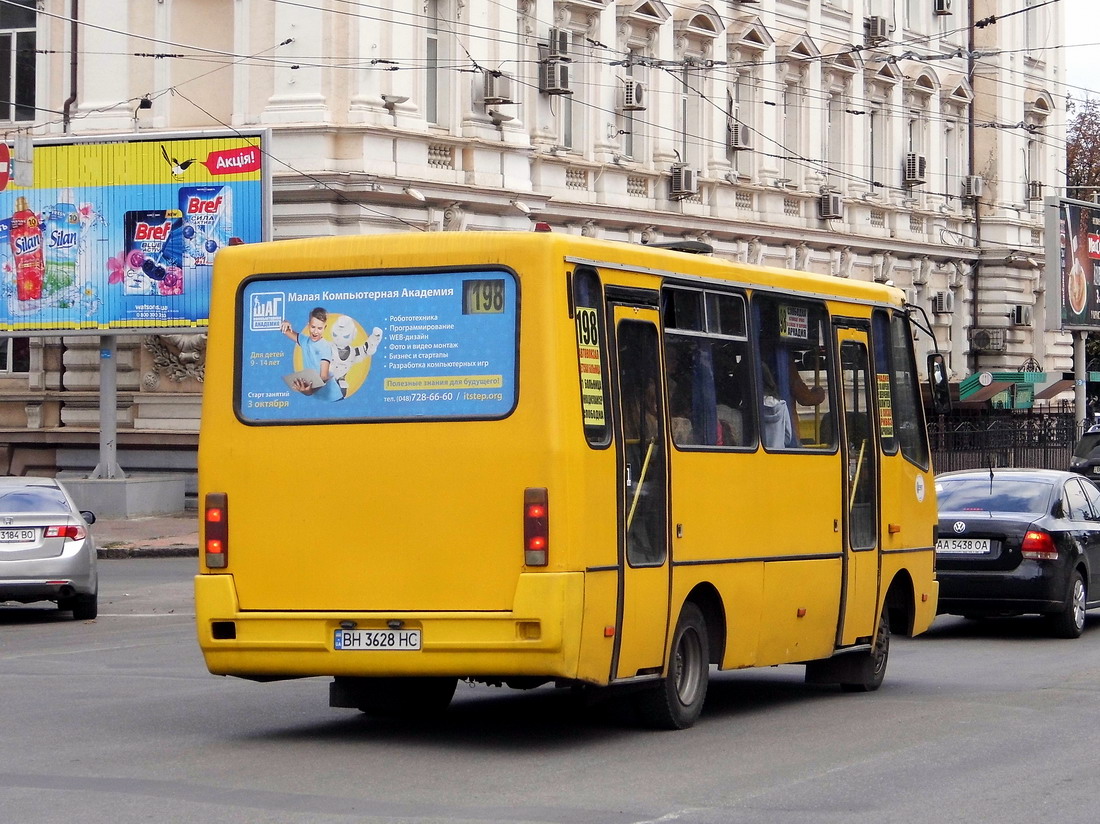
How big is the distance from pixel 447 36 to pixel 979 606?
19395 millimetres

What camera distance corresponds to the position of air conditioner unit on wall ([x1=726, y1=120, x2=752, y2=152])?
4166cm

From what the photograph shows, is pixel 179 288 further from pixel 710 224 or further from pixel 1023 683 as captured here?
pixel 1023 683

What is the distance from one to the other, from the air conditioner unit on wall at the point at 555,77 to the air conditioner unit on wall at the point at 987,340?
2120 centimetres

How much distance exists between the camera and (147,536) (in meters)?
31.0

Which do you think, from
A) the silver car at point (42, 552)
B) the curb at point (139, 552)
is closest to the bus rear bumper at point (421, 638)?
the silver car at point (42, 552)

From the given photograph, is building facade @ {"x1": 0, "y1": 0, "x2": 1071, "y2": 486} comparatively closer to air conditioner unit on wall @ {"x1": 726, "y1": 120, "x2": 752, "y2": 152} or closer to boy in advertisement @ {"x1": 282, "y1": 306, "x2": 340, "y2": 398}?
air conditioner unit on wall @ {"x1": 726, "y1": 120, "x2": 752, "y2": 152}

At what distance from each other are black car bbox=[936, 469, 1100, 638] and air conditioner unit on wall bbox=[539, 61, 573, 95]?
1890 cm

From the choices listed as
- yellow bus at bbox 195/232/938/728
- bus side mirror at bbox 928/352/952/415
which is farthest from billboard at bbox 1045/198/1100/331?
yellow bus at bbox 195/232/938/728

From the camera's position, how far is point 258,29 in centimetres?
3291

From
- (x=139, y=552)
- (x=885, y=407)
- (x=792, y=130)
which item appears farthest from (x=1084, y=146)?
(x=885, y=407)

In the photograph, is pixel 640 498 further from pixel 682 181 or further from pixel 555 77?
pixel 682 181

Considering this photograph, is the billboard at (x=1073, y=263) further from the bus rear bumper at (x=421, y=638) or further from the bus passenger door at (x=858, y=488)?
the bus rear bumper at (x=421, y=638)

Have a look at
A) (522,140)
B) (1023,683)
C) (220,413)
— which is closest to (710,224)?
(522,140)

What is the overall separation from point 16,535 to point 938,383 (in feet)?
31.9
